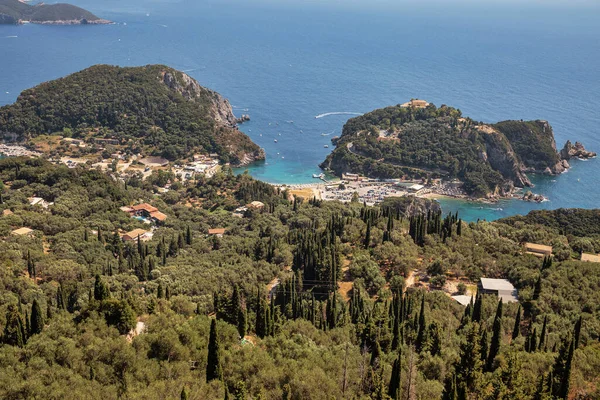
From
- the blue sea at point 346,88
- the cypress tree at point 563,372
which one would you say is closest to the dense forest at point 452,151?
the blue sea at point 346,88

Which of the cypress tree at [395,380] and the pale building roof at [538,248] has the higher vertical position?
the cypress tree at [395,380]

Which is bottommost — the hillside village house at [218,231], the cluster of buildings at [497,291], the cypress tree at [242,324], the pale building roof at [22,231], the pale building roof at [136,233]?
the hillside village house at [218,231]

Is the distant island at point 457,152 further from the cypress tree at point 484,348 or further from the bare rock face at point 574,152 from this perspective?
the cypress tree at point 484,348

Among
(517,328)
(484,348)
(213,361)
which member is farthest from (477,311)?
(213,361)

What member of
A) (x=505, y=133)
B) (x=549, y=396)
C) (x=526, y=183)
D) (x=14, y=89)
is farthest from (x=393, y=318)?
(x=14, y=89)

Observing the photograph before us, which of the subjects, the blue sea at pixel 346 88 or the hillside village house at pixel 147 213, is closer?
the hillside village house at pixel 147 213

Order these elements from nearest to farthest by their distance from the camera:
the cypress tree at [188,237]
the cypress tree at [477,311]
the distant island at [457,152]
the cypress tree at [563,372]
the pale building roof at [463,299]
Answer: the cypress tree at [563,372], the cypress tree at [477,311], the pale building roof at [463,299], the cypress tree at [188,237], the distant island at [457,152]
